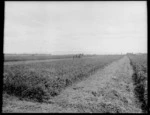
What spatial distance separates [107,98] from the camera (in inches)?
295

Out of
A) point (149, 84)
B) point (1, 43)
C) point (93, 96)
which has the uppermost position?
point (1, 43)

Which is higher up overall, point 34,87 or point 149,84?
point 149,84

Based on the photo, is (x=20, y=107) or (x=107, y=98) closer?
(x=20, y=107)

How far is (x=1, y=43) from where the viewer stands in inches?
69.1

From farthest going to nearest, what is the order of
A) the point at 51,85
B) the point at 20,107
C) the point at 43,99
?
the point at 51,85 → the point at 43,99 → the point at 20,107

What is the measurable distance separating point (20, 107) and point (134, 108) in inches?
190

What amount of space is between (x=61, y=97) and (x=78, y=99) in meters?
0.94

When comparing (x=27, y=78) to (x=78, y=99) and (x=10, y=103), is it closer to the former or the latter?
(x=10, y=103)

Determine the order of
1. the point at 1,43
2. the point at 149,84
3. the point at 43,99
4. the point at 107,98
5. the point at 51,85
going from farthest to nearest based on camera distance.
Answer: the point at 51,85 < the point at 107,98 < the point at 43,99 < the point at 1,43 < the point at 149,84

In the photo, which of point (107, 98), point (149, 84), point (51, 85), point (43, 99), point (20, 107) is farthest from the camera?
point (51, 85)

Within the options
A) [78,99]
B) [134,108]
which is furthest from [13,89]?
[134,108]

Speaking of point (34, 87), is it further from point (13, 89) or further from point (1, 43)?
point (1, 43)

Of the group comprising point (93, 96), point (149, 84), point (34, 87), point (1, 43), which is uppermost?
point (1, 43)

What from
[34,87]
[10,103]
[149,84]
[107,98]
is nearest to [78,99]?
[107,98]
